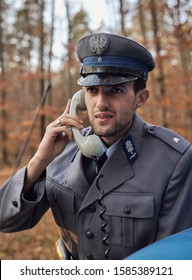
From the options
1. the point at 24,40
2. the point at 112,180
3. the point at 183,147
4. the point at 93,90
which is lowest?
the point at 112,180

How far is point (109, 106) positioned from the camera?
1.67 meters

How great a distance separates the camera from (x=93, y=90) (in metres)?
1.74

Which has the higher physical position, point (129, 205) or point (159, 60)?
point (159, 60)

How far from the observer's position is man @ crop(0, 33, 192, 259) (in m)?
1.70

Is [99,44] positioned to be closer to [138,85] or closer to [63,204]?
[138,85]

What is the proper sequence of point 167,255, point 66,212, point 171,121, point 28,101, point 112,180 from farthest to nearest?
point 28,101 → point 171,121 → point 66,212 → point 112,180 → point 167,255

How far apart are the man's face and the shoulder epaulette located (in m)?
0.27

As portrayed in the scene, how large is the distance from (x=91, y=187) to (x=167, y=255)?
0.68 m

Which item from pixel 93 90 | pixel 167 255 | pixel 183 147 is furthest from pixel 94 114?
pixel 167 255

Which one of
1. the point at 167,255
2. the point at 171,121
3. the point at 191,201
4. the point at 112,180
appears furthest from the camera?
the point at 171,121

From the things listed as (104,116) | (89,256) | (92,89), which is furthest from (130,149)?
(89,256)

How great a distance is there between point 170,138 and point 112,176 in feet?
1.30

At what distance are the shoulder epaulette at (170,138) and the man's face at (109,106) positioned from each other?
10.6 inches
